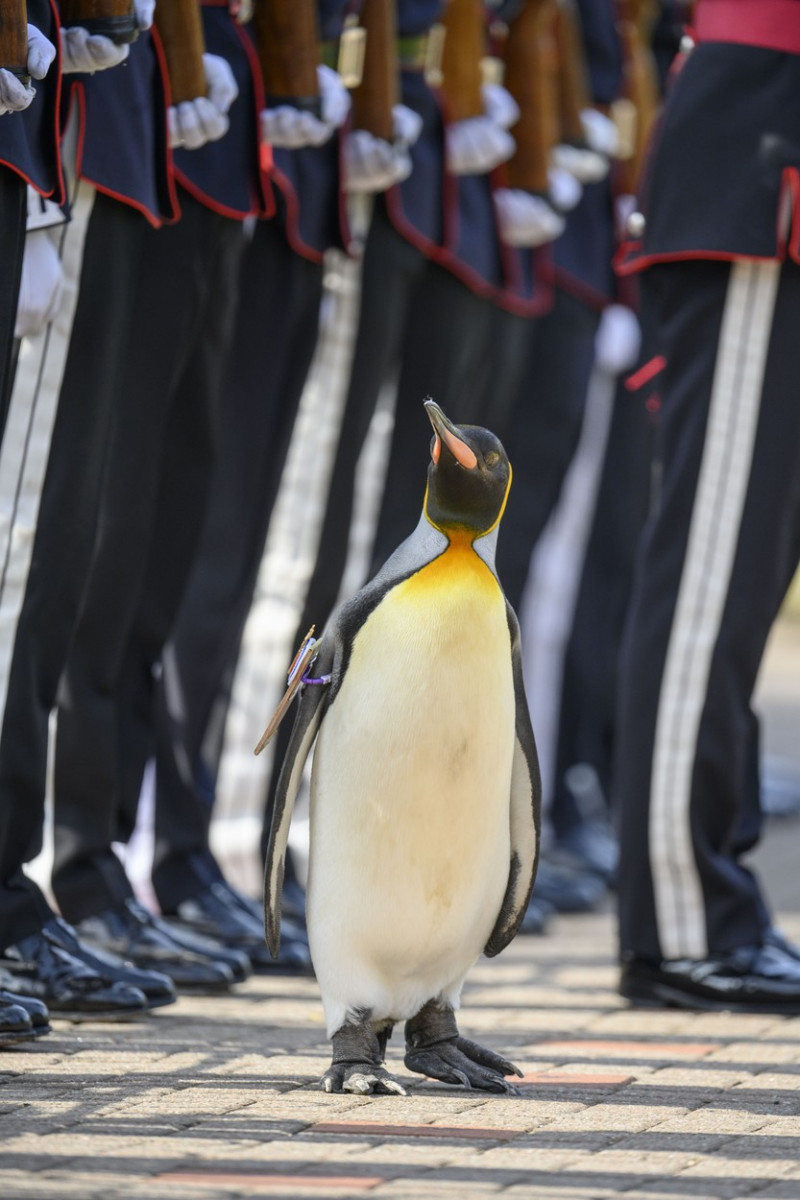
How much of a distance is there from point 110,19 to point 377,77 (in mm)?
1065

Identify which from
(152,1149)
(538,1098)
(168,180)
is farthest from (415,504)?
(152,1149)

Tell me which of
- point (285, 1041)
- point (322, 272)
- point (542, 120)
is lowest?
point (285, 1041)

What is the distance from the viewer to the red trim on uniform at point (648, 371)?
11.7 ft

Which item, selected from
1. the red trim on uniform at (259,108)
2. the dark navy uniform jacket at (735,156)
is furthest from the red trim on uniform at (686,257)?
the red trim on uniform at (259,108)

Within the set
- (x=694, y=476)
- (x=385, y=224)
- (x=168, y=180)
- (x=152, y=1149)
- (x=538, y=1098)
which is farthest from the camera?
(x=385, y=224)

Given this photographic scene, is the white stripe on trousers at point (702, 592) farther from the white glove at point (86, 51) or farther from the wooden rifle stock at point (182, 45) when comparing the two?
the white glove at point (86, 51)

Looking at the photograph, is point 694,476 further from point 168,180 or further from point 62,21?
point 62,21

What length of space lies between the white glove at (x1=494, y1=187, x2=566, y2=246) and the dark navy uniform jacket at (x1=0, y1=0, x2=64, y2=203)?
1.76m

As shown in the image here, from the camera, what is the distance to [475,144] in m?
4.29

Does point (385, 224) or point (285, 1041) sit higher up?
point (385, 224)

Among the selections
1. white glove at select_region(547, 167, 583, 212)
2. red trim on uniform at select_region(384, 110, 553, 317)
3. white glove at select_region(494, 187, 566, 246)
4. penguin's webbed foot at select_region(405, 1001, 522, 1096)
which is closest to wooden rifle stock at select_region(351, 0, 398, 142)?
red trim on uniform at select_region(384, 110, 553, 317)

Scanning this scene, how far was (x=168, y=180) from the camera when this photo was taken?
312cm

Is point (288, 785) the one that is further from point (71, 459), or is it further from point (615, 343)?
point (615, 343)

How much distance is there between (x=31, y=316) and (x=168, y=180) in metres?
0.35
